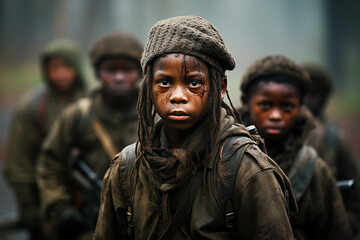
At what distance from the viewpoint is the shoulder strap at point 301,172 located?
12.7 feet

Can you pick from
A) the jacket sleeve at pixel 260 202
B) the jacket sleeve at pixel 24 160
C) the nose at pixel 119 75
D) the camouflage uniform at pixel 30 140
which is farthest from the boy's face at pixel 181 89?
the jacket sleeve at pixel 24 160

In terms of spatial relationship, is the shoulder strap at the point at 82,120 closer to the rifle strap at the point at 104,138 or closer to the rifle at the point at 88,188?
the rifle strap at the point at 104,138

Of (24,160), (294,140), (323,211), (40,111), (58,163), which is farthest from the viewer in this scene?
(24,160)

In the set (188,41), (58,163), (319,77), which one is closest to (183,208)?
(188,41)

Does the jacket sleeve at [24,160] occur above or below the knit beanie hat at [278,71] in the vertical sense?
below

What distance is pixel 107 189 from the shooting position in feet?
10.6

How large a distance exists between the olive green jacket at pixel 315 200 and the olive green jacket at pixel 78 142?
2158 mm

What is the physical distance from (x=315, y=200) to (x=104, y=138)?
2469 mm

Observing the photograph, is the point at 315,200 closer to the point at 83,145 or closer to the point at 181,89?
the point at 181,89

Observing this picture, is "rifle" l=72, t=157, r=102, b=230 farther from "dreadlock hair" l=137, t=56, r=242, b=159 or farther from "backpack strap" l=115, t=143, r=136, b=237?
"dreadlock hair" l=137, t=56, r=242, b=159

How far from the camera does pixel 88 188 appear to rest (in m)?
5.73

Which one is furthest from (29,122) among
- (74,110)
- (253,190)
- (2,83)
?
(2,83)

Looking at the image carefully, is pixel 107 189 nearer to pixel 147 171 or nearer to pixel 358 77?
pixel 147 171

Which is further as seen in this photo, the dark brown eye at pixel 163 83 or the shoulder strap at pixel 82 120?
the shoulder strap at pixel 82 120
